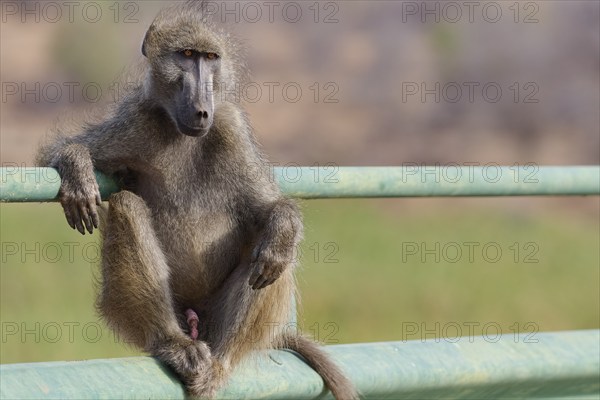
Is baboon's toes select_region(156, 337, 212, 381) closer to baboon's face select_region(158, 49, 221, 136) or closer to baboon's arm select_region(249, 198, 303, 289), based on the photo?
baboon's arm select_region(249, 198, 303, 289)

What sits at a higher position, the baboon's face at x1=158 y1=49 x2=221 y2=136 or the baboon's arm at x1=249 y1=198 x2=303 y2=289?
the baboon's face at x1=158 y1=49 x2=221 y2=136

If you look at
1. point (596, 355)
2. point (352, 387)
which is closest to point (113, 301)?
point (352, 387)

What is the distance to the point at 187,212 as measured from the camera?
3.43m

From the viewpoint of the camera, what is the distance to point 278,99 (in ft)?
79.8

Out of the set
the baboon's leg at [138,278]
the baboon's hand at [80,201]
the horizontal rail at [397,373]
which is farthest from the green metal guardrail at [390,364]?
the baboon's hand at [80,201]

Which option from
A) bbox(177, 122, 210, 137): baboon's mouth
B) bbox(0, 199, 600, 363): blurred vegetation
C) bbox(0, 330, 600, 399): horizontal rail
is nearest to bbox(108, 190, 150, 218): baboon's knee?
bbox(177, 122, 210, 137): baboon's mouth

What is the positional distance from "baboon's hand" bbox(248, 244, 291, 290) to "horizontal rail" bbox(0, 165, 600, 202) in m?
0.23

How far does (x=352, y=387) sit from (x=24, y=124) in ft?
58.8

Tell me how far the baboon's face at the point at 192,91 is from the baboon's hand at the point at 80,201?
507 mm

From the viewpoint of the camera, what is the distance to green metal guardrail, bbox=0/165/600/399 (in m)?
2.24

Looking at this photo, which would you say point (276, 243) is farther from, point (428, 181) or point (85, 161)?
point (85, 161)

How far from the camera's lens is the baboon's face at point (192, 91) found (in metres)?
3.33

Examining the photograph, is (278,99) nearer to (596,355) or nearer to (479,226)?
(479,226)

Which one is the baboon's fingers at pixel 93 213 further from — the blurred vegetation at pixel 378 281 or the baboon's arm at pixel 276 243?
the blurred vegetation at pixel 378 281
